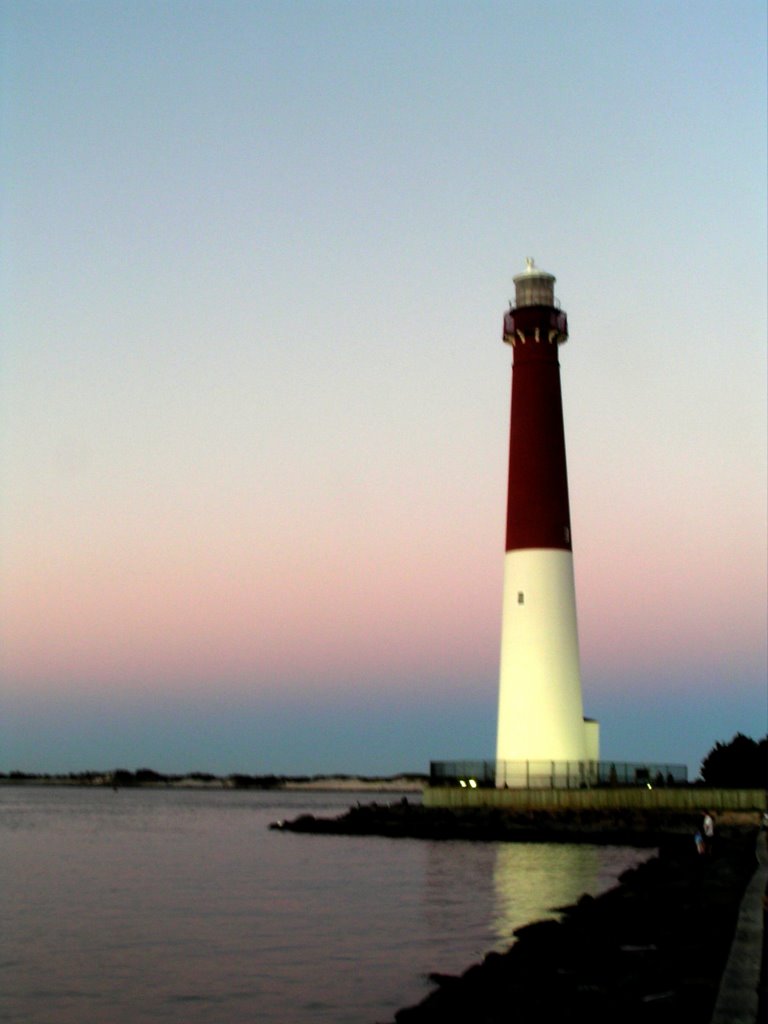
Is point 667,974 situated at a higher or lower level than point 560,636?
lower

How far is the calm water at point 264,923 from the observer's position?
16422 mm

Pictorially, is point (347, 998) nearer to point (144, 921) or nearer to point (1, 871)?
point (144, 921)

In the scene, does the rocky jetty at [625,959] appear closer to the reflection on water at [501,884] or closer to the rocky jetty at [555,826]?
the reflection on water at [501,884]

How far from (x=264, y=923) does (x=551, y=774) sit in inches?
593

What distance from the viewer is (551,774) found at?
3688cm

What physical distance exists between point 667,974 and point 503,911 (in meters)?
10.8

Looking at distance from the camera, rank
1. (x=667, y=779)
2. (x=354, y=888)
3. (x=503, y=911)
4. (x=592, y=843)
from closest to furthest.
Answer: (x=503, y=911) → (x=354, y=888) → (x=592, y=843) → (x=667, y=779)

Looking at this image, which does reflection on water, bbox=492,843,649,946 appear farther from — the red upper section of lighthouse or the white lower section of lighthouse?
the red upper section of lighthouse

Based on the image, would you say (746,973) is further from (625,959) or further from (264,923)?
(264,923)

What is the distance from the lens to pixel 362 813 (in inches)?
1893

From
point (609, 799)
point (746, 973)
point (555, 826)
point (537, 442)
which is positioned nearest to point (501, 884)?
point (555, 826)

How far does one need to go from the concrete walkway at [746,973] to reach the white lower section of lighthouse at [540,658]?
57.2 ft

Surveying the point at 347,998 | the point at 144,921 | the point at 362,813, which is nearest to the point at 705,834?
the point at 144,921

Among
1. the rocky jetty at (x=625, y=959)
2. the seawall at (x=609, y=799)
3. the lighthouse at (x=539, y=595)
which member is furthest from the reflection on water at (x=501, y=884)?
the lighthouse at (x=539, y=595)
